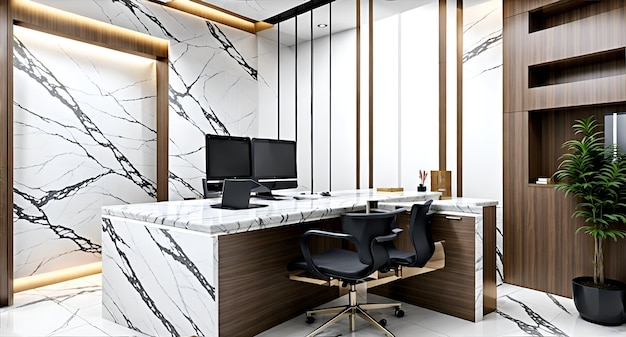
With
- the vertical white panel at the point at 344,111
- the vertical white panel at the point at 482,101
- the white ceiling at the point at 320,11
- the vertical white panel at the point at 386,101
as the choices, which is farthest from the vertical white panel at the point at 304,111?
the vertical white panel at the point at 482,101

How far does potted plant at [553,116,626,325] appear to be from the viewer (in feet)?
10.3

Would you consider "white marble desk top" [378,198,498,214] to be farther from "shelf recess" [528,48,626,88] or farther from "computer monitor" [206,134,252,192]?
"shelf recess" [528,48,626,88]

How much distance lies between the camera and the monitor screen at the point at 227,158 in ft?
10.1

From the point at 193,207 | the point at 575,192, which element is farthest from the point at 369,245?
the point at 575,192

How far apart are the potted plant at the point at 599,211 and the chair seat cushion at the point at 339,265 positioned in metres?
1.82

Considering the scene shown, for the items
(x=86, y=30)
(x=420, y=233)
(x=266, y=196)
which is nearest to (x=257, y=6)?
(x=86, y=30)

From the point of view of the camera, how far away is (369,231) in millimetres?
2596

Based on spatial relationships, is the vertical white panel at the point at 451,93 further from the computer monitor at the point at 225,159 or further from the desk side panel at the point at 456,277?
the computer monitor at the point at 225,159

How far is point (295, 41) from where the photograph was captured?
5.71 metres

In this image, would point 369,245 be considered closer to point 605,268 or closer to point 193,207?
point 193,207

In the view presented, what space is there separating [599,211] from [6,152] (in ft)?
15.9

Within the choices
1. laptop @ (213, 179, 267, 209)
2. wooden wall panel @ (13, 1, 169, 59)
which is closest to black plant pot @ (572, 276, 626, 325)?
laptop @ (213, 179, 267, 209)

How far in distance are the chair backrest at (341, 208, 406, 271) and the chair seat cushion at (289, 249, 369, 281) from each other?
0.08 metres

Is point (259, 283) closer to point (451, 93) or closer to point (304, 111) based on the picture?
point (451, 93)
